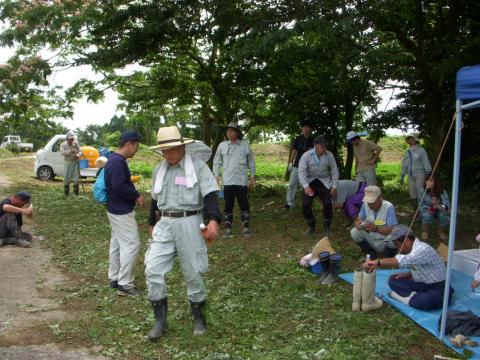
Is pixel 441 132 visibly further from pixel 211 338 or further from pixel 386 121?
pixel 211 338

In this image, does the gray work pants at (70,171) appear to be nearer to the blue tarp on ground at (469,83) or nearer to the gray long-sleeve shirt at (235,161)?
the gray long-sleeve shirt at (235,161)

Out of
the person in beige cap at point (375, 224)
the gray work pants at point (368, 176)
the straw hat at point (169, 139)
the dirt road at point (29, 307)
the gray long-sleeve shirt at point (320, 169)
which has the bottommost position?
the dirt road at point (29, 307)

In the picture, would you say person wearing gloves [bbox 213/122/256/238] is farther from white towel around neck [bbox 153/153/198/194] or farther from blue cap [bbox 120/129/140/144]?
white towel around neck [bbox 153/153/198/194]

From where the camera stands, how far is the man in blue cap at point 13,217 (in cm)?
783

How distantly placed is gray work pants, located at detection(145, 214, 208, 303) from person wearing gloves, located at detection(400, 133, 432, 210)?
17.6 feet

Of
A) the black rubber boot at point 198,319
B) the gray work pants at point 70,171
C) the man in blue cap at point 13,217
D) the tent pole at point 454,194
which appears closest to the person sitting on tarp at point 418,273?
the tent pole at point 454,194

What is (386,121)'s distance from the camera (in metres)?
13.1

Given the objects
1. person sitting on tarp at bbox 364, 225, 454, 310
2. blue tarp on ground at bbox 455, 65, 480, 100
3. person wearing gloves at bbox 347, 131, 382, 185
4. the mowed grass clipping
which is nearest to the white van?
the mowed grass clipping

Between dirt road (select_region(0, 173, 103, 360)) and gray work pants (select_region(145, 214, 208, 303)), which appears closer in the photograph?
dirt road (select_region(0, 173, 103, 360))

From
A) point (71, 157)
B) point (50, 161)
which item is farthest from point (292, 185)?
point (50, 161)

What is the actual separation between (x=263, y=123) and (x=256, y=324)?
8.64 m

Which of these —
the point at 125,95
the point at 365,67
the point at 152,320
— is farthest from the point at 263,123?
the point at 152,320

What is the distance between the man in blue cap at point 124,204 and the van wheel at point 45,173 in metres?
14.8

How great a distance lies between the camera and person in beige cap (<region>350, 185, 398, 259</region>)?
5988mm
